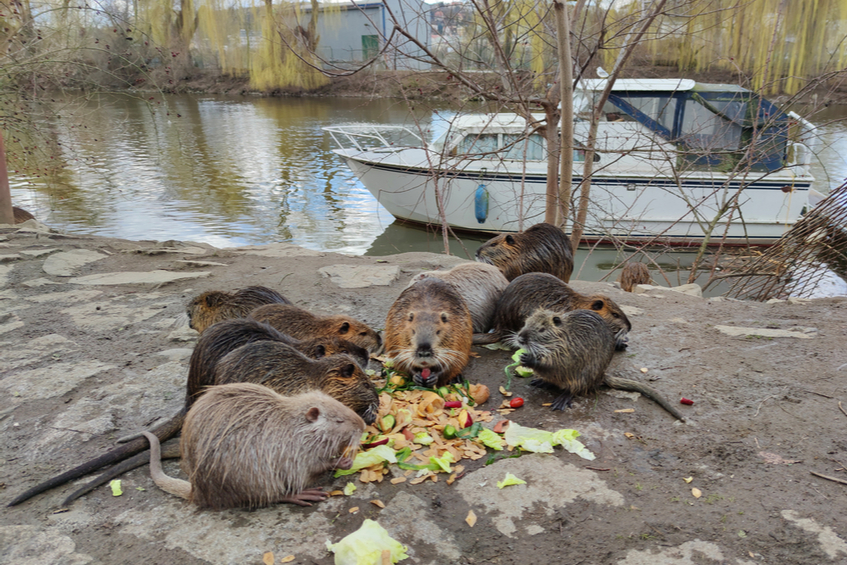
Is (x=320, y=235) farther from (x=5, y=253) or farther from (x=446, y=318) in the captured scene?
(x=446, y=318)

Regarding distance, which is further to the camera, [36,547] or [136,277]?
[136,277]

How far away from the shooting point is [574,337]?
101 inches

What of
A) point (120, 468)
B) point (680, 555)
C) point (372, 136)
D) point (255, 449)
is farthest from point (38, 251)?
point (680, 555)

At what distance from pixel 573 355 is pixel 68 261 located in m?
4.13

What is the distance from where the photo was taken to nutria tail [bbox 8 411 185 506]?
1969 mm

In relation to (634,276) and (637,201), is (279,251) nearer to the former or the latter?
(634,276)

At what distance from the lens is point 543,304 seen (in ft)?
10.2

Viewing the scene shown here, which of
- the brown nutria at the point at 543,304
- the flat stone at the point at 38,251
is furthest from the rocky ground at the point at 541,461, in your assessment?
the flat stone at the point at 38,251

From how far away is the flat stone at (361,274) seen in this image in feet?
13.9

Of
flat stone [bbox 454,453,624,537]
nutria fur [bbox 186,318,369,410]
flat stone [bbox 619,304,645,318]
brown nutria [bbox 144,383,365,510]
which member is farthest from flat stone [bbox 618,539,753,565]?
flat stone [bbox 619,304,645,318]

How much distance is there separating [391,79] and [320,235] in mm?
5378

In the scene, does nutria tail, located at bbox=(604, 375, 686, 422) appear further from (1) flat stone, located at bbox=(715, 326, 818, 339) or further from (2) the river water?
(2) the river water

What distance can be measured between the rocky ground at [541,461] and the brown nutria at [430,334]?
0.24m

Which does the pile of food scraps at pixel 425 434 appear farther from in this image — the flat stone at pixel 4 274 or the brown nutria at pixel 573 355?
the flat stone at pixel 4 274
